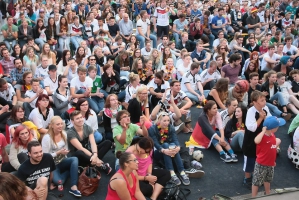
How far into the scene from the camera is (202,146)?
5.98 m

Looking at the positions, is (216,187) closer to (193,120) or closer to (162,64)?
(193,120)

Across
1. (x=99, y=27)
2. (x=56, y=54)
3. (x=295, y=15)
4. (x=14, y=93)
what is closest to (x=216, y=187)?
(x=14, y=93)

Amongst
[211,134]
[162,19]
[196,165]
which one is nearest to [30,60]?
[211,134]

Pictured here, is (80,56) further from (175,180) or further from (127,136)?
(175,180)

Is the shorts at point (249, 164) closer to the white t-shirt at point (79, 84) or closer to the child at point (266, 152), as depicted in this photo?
the child at point (266, 152)

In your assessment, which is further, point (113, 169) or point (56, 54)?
point (56, 54)

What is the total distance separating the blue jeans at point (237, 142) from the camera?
18.7ft

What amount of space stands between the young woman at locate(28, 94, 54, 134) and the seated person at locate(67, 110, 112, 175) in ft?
2.42

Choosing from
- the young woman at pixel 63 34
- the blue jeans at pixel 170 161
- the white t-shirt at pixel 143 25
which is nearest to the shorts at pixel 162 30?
the white t-shirt at pixel 143 25

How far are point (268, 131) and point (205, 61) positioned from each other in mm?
4920

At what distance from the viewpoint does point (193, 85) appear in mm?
7664

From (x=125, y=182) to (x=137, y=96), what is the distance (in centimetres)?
253

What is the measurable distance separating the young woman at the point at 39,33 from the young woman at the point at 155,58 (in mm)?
3000

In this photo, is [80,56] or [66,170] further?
[80,56]
